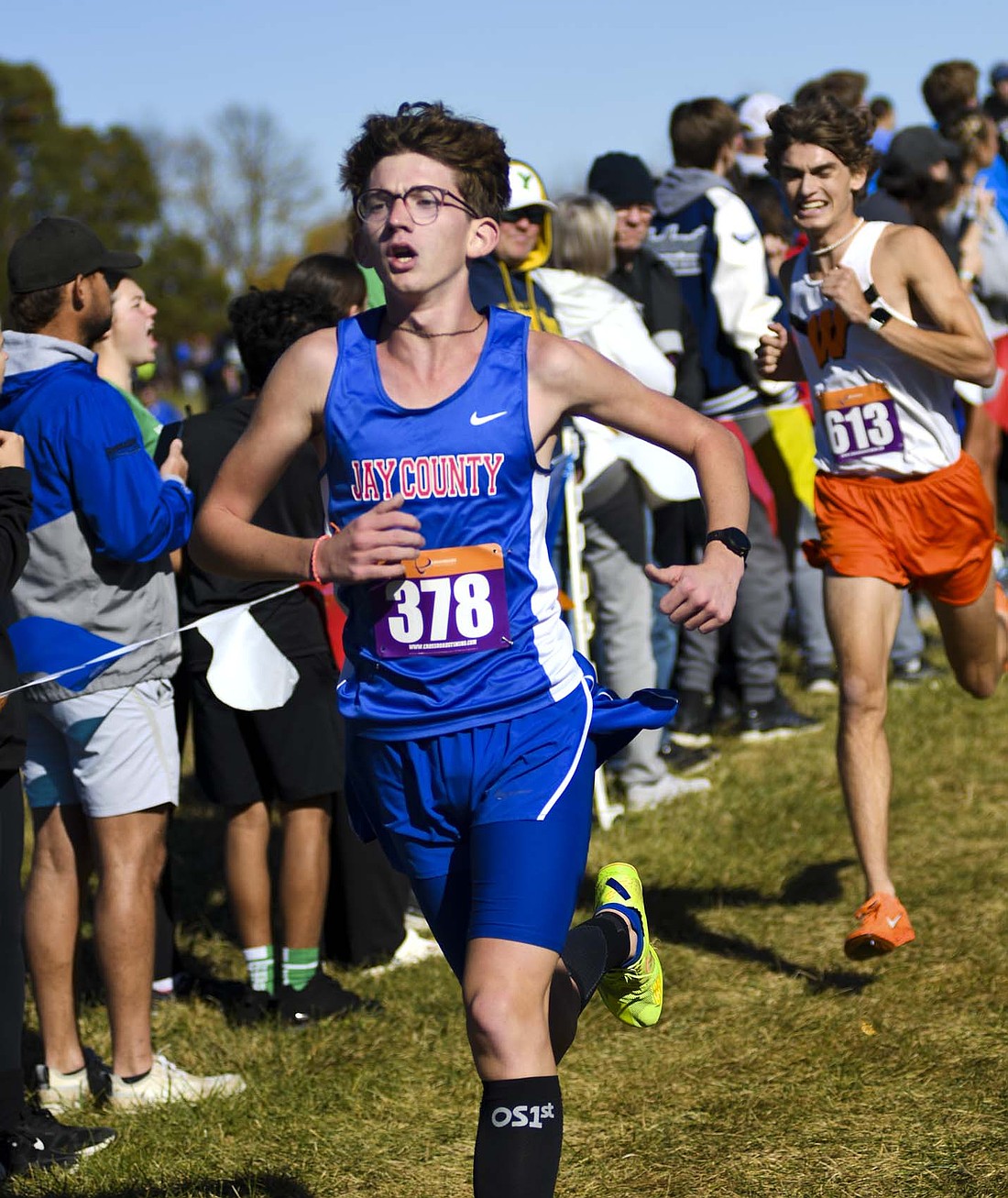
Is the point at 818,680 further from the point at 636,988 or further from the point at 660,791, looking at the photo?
the point at 636,988

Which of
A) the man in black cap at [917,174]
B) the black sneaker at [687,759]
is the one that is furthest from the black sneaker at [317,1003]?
the man in black cap at [917,174]

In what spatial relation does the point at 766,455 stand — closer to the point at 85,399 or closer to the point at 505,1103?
the point at 85,399

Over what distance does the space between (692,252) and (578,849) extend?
519 cm

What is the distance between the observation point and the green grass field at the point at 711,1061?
12.7 feet

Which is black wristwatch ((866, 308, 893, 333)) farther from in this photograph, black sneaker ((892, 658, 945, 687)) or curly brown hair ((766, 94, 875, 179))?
black sneaker ((892, 658, 945, 687))

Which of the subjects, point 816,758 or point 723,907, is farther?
point 816,758

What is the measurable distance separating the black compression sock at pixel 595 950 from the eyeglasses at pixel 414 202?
1.54 metres

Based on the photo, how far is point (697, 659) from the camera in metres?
8.17

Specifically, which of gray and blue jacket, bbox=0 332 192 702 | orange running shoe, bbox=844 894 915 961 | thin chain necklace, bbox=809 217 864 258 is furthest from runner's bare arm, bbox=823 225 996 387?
gray and blue jacket, bbox=0 332 192 702

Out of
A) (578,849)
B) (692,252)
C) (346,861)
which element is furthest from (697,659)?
(578,849)

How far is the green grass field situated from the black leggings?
0.77 feet

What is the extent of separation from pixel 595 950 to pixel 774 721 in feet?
15.6

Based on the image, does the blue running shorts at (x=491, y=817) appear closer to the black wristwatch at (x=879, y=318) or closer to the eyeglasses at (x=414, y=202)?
the eyeglasses at (x=414, y=202)

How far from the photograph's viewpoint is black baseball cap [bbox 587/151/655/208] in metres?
7.41
